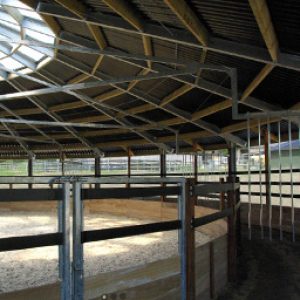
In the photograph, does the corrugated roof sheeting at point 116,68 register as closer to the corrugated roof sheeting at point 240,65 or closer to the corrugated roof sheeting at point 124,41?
the corrugated roof sheeting at point 124,41

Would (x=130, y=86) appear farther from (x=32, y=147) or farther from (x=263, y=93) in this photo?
(x=32, y=147)

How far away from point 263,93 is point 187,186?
5.93m

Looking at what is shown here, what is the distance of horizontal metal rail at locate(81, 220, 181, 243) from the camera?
327cm

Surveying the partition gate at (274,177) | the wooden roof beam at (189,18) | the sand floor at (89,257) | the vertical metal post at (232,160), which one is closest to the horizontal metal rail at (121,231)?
the sand floor at (89,257)

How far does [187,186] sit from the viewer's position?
4250 millimetres

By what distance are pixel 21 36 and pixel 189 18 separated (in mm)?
5089

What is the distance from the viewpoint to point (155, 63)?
354 inches

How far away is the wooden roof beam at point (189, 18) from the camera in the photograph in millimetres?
5273

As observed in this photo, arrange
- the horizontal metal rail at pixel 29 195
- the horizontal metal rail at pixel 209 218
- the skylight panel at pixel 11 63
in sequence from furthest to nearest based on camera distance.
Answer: the skylight panel at pixel 11 63
the horizontal metal rail at pixel 209 218
the horizontal metal rail at pixel 29 195

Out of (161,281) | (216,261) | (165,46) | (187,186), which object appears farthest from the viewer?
(165,46)

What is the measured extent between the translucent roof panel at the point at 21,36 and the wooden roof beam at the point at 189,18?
3.01m

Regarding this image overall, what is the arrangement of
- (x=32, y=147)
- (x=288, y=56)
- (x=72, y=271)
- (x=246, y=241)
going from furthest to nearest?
(x=32, y=147) → (x=246, y=241) → (x=288, y=56) → (x=72, y=271)

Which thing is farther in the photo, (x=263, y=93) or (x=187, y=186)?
(x=263, y=93)

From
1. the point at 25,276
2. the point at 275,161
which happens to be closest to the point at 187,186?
the point at 25,276
